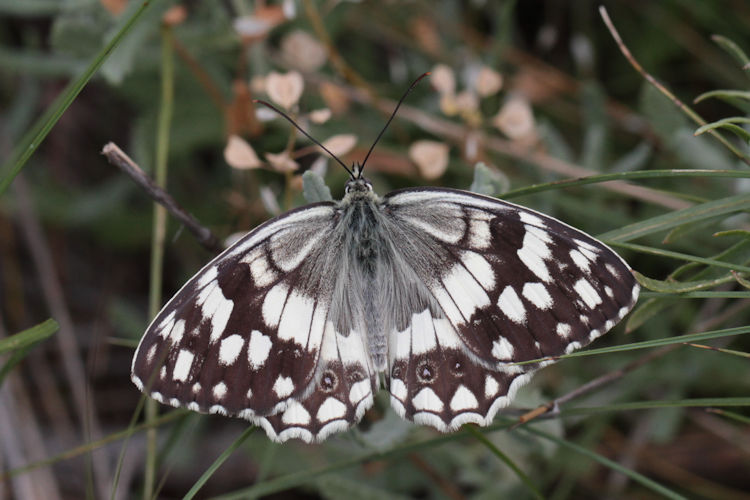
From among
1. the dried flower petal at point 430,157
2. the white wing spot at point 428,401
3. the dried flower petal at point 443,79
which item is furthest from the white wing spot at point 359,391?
the dried flower petal at point 443,79

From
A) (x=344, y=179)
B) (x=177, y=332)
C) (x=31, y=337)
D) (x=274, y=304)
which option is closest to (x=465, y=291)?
(x=274, y=304)

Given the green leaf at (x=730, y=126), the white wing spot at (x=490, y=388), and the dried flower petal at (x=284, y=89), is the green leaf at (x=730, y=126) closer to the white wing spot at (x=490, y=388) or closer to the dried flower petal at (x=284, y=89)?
the white wing spot at (x=490, y=388)

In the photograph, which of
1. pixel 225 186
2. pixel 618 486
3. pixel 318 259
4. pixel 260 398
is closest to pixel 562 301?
pixel 318 259

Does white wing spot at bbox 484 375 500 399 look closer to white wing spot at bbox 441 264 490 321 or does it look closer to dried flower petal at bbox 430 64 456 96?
white wing spot at bbox 441 264 490 321

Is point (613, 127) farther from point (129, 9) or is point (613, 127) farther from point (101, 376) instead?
point (101, 376)

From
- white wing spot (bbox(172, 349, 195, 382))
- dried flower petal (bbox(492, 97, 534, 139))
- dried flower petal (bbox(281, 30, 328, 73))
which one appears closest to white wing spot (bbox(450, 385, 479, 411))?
white wing spot (bbox(172, 349, 195, 382))
